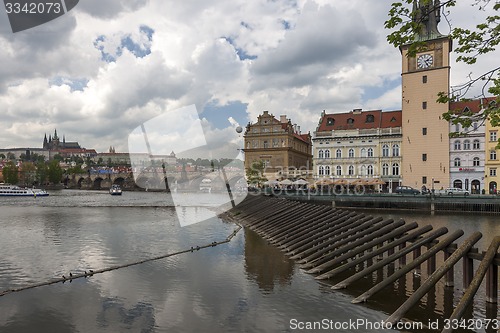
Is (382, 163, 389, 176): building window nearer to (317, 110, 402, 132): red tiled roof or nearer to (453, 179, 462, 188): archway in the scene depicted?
(317, 110, 402, 132): red tiled roof

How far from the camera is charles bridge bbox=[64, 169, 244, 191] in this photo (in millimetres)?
127938

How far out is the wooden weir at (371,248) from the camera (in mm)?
10508

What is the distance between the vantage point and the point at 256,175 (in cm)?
7900

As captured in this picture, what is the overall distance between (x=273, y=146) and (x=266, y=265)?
6959cm

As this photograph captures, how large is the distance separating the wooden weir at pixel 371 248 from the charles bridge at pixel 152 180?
85.3 m

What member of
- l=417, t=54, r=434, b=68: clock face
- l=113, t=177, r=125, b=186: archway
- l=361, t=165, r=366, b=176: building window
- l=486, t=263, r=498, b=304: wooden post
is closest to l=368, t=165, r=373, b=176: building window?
l=361, t=165, r=366, b=176: building window

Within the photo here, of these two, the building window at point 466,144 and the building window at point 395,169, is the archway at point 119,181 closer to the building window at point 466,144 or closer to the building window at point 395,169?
the building window at point 395,169

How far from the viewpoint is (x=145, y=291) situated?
1384 centimetres

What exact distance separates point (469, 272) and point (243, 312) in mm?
7139

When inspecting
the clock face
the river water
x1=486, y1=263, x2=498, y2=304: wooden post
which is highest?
the clock face

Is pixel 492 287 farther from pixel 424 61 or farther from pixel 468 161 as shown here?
pixel 424 61

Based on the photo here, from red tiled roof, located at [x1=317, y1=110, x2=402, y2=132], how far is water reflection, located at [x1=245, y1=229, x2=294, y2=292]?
169 ft

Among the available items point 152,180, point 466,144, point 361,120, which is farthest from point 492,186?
point 152,180

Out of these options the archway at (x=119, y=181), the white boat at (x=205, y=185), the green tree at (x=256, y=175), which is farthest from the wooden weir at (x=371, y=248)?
the archway at (x=119, y=181)
